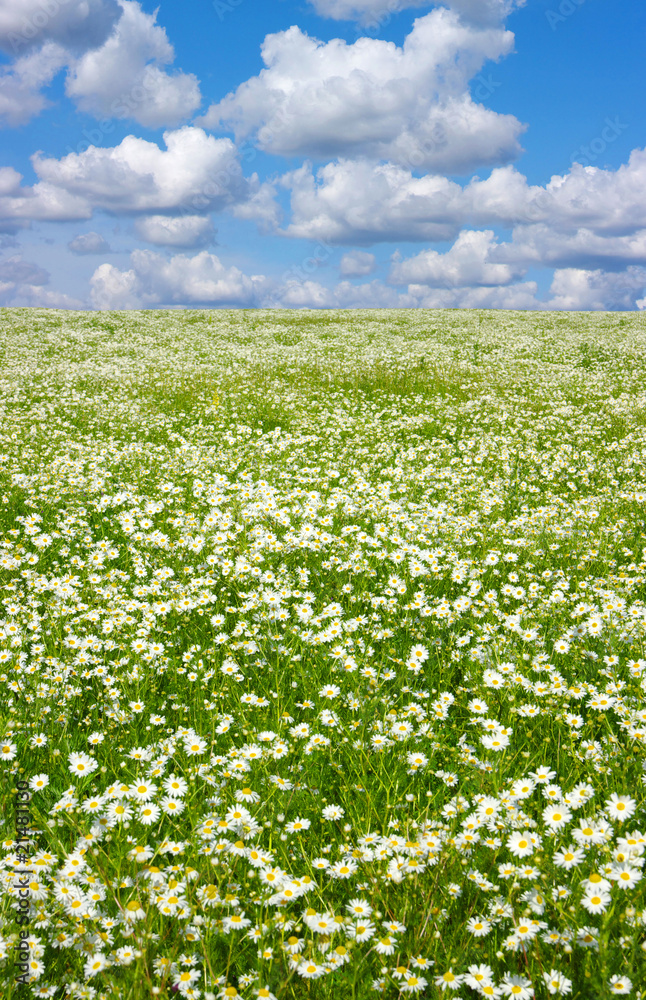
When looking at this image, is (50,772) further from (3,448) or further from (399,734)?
(3,448)

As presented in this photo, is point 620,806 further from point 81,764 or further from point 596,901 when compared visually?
point 81,764

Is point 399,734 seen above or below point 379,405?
below

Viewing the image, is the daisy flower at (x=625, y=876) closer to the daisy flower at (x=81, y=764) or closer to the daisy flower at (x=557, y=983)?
the daisy flower at (x=557, y=983)

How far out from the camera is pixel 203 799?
3.38 metres

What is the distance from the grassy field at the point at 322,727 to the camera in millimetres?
2570

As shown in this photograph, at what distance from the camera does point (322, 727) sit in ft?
13.4

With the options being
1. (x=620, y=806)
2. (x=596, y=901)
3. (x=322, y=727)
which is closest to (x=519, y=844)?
(x=596, y=901)

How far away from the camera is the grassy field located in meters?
2.57

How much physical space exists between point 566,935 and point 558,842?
504 millimetres

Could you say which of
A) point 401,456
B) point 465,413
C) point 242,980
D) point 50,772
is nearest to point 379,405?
point 465,413

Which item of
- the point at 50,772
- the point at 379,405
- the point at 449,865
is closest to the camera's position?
the point at 449,865

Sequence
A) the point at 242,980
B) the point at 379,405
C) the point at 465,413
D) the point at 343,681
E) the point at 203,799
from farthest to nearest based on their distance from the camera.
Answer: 1. the point at 379,405
2. the point at 465,413
3. the point at 343,681
4. the point at 203,799
5. the point at 242,980

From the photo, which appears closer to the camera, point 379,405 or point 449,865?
point 449,865

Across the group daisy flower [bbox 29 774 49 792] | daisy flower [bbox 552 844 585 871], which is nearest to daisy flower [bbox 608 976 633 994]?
daisy flower [bbox 552 844 585 871]
